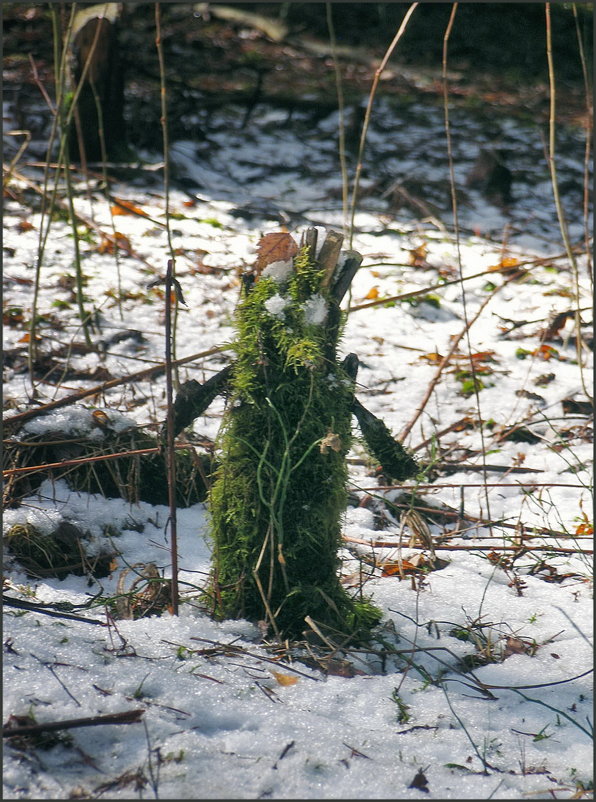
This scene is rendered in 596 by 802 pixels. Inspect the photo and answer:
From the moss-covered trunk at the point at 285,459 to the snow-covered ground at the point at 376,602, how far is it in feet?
0.41

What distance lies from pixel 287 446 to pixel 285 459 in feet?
0.12

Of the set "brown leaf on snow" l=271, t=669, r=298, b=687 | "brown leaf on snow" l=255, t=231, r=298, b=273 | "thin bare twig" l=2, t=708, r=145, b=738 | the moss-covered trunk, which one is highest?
"brown leaf on snow" l=255, t=231, r=298, b=273

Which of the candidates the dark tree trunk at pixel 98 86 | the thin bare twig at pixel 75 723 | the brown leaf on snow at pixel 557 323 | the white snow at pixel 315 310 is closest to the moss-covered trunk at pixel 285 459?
the white snow at pixel 315 310

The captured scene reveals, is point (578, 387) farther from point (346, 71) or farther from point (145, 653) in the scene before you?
point (346, 71)

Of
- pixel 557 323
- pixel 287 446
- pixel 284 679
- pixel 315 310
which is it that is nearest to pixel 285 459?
pixel 287 446

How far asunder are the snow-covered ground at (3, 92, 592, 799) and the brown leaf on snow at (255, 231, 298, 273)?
231 millimetres

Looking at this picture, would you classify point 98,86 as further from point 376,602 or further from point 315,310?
point 376,602

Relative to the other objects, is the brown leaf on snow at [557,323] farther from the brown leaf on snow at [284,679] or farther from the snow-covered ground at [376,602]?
the brown leaf on snow at [284,679]

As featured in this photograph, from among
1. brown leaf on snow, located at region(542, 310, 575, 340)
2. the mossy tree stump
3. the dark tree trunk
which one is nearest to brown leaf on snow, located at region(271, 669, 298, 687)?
the mossy tree stump

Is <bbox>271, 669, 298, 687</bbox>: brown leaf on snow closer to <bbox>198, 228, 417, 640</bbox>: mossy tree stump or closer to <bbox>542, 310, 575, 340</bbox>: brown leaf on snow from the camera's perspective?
<bbox>198, 228, 417, 640</bbox>: mossy tree stump

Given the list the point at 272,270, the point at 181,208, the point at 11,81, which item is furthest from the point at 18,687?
the point at 11,81

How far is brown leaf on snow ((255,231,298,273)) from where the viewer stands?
1.64 m

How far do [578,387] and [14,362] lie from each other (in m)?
2.66

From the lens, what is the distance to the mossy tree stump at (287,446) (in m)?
1.63
